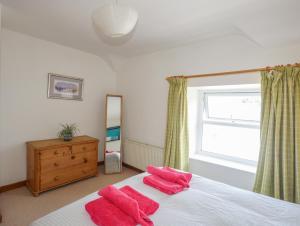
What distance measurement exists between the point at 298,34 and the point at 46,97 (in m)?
3.42

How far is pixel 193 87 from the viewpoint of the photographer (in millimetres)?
2682

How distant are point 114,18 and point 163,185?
1.40m

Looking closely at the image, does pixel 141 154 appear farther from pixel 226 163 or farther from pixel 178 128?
pixel 226 163

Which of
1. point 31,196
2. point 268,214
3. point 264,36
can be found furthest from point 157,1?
point 31,196

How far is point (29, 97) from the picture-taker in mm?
2688

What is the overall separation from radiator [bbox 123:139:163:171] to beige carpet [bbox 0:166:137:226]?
2.05 ft

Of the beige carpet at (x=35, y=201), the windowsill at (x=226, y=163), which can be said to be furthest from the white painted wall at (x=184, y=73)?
the beige carpet at (x=35, y=201)

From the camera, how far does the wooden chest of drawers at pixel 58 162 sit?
2.40 meters

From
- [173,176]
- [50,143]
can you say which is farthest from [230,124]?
[50,143]

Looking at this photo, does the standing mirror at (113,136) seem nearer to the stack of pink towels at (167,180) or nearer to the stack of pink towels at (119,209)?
the stack of pink towels at (167,180)

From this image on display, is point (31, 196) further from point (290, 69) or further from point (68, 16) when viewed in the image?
point (290, 69)

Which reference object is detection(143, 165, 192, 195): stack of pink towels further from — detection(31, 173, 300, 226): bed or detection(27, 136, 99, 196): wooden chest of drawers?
detection(27, 136, 99, 196): wooden chest of drawers

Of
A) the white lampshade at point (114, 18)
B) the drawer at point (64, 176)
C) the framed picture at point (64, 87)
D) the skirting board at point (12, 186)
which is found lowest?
the skirting board at point (12, 186)

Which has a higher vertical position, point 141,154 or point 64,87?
point 64,87
